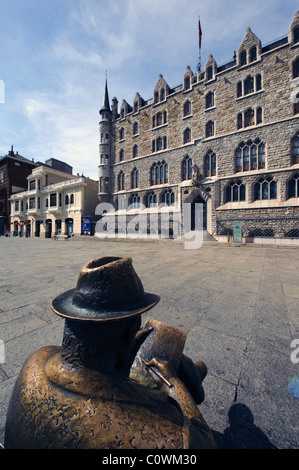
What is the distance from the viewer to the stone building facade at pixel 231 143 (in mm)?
16234

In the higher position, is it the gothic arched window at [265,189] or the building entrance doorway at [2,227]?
the gothic arched window at [265,189]

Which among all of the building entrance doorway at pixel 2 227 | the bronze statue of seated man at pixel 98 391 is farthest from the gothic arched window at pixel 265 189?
the building entrance doorway at pixel 2 227

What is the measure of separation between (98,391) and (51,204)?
115 feet

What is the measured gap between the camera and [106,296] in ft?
A: 2.29

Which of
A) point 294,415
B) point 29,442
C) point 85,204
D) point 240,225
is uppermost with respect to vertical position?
point 85,204

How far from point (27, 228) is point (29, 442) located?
142ft

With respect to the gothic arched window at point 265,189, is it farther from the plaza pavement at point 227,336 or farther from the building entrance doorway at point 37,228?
the building entrance doorway at point 37,228

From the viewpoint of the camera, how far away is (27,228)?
121ft

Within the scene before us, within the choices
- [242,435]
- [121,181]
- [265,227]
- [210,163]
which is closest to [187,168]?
[210,163]

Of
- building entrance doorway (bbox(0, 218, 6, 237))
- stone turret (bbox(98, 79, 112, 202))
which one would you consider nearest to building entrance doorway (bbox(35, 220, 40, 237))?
building entrance doorway (bbox(0, 218, 6, 237))

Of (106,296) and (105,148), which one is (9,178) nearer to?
(105,148)

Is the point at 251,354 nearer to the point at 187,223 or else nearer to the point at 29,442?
the point at 29,442

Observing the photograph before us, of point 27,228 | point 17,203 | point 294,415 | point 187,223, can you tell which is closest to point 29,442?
point 294,415

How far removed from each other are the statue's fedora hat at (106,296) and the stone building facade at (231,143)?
1898 cm
